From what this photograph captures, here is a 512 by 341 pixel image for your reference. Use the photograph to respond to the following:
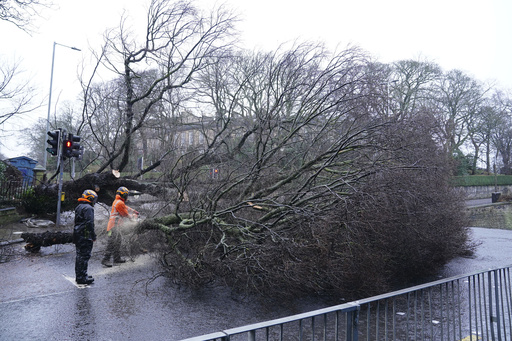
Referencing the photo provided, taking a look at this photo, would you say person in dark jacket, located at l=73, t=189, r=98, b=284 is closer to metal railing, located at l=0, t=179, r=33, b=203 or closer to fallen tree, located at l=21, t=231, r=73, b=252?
fallen tree, located at l=21, t=231, r=73, b=252

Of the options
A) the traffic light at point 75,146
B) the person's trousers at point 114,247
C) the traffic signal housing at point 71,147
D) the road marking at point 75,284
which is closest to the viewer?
the road marking at point 75,284

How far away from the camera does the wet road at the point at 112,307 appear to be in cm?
476

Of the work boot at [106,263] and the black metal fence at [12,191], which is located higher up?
the black metal fence at [12,191]

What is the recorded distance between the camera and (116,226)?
8156 millimetres

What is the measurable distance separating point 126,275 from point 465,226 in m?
8.56

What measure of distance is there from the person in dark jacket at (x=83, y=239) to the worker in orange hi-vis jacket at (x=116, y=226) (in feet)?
3.10

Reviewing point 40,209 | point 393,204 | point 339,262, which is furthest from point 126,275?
point 40,209

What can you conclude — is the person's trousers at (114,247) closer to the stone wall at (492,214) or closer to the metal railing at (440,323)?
the metal railing at (440,323)

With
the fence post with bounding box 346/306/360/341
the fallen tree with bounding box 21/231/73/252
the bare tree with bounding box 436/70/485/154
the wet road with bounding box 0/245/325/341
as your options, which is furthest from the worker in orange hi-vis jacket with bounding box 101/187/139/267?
the bare tree with bounding box 436/70/485/154

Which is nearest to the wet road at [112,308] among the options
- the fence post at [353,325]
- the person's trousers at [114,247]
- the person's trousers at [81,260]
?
the person's trousers at [81,260]

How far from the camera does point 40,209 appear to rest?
44.4 ft

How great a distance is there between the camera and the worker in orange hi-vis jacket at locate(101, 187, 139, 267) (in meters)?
8.05

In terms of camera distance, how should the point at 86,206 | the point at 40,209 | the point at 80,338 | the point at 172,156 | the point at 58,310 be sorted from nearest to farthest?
the point at 80,338
the point at 58,310
the point at 86,206
the point at 172,156
the point at 40,209

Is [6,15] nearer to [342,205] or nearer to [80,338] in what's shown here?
[80,338]
